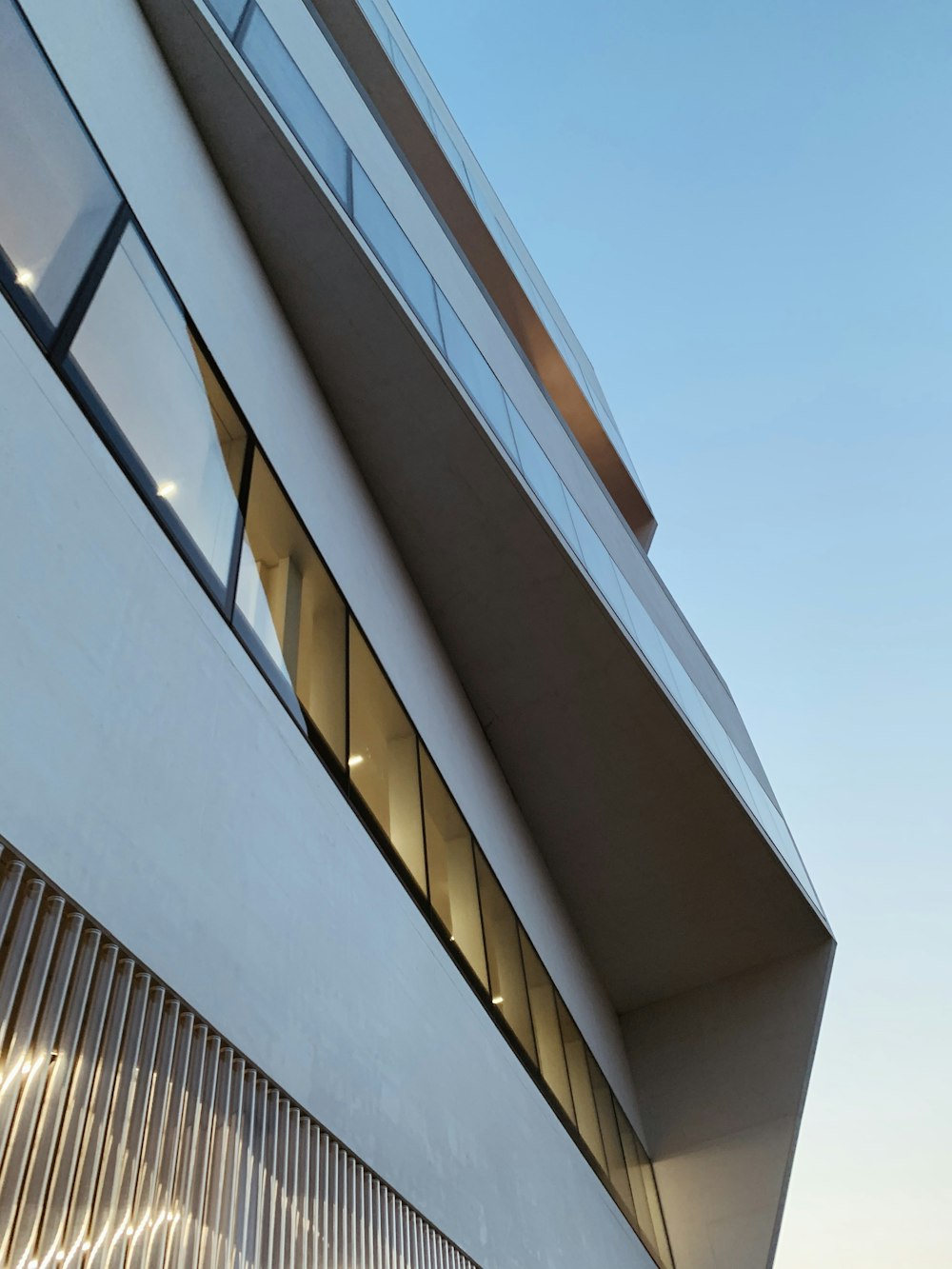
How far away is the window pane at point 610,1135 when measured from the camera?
10430 millimetres

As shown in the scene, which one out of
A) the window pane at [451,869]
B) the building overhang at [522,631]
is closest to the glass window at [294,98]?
the building overhang at [522,631]

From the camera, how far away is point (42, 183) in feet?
13.7

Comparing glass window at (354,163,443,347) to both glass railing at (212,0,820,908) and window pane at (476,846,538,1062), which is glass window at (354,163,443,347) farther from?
window pane at (476,846,538,1062)

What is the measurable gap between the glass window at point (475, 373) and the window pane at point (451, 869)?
3403 millimetres

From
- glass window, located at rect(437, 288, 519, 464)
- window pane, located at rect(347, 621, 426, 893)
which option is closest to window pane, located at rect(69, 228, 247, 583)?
window pane, located at rect(347, 621, 426, 893)

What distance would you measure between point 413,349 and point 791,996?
976 centimetres

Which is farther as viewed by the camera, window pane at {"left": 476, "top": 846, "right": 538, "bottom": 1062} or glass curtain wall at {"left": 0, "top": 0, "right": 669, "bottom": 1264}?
window pane at {"left": 476, "top": 846, "right": 538, "bottom": 1062}

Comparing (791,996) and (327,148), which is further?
(791,996)

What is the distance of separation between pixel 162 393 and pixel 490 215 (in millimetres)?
18297

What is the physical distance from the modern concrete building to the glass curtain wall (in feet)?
0.12

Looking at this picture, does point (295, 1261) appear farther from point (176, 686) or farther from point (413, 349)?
point (413, 349)

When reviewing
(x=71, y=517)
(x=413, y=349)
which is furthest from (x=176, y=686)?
(x=413, y=349)

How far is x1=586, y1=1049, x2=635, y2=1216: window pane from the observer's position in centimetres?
1043

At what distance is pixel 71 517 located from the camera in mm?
3395
